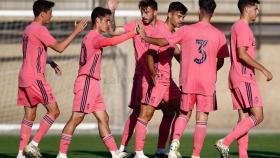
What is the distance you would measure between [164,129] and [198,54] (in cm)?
157

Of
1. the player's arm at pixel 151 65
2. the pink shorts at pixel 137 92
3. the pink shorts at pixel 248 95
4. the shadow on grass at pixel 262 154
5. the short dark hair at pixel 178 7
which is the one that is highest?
the short dark hair at pixel 178 7

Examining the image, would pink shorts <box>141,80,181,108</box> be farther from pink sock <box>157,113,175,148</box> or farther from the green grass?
the green grass

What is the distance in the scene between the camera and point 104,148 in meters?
14.3

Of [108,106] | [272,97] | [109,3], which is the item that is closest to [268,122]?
[272,97]

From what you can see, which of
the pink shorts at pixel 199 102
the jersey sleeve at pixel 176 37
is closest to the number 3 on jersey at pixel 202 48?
the jersey sleeve at pixel 176 37

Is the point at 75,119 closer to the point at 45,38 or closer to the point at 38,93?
the point at 38,93

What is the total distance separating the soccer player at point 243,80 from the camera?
10.7 metres

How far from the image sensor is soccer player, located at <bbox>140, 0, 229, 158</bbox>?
11008 mm

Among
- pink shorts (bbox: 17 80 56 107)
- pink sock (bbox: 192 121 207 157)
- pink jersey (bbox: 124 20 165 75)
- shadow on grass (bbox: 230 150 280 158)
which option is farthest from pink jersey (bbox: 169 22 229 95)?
shadow on grass (bbox: 230 150 280 158)

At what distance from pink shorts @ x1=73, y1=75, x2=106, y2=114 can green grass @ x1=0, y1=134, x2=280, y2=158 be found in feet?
4.50

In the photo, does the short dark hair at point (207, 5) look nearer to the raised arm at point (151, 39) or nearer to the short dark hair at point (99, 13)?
the raised arm at point (151, 39)

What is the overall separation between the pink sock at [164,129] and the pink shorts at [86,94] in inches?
46.1

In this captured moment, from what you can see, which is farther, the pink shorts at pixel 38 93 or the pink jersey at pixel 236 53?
the pink shorts at pixel 38 93

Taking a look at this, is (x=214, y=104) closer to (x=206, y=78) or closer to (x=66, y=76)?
(x=206, y=78)
